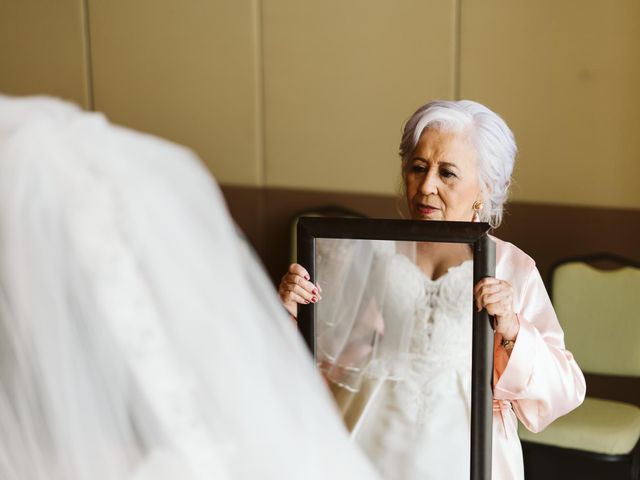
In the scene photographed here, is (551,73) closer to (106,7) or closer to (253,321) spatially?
(106,7)

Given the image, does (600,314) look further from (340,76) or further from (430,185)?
(430,185)

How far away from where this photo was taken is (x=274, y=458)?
1.17 meters

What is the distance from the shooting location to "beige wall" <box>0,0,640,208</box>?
405 centimetres

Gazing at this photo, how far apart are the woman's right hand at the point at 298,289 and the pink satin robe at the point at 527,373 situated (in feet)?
1.28

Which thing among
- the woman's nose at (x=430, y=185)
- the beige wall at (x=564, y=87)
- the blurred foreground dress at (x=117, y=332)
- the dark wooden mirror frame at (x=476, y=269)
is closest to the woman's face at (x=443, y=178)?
the woman's nose at (x=430, y=185)

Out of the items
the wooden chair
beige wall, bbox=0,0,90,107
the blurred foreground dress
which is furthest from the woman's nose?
beige wall, bbox=0,0,90,107

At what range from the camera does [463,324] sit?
1.77 metres

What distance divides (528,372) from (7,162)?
3.56 ft

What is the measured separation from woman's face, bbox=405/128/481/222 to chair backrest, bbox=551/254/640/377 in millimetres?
1932

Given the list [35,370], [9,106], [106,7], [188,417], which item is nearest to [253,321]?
[188,417]

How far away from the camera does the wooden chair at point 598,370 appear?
3.35 m

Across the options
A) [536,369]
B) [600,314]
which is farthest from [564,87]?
[536,369]

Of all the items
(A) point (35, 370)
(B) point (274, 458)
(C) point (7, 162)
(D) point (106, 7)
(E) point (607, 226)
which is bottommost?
(E) point (607, 226)

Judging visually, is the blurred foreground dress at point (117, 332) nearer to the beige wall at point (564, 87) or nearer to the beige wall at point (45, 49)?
the beige wall at point (564, 87)
